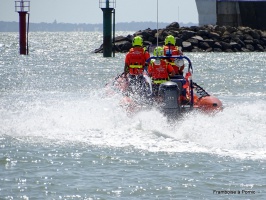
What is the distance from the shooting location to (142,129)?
571 inches

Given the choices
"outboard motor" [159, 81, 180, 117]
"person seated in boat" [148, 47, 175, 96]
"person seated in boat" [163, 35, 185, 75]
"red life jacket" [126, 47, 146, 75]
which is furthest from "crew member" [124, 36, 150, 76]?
"outboard motor" [159, 81, 180, 117]

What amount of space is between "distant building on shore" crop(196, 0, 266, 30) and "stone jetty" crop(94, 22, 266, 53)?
4.67 m

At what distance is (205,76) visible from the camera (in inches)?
1254

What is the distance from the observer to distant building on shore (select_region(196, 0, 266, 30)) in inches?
2243

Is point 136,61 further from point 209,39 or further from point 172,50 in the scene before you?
point 209,39

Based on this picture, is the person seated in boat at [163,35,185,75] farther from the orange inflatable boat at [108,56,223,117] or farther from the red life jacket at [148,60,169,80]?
the red life jacket at [148,60,169,80]

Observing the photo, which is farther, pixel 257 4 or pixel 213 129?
pixel 257 4

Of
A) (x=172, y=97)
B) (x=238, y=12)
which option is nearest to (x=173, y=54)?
(x=172, y=97)

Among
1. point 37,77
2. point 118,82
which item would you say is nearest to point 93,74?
point 37,77

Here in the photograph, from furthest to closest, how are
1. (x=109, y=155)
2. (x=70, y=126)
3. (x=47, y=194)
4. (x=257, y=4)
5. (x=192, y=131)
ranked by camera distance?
(x=257, y=4)
(x=70, y=126)
(x=192, y=131)
(x=109, y=155)
(x=47, y=194)

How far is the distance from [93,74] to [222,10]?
2721cm

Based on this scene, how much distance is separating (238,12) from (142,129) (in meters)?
44.4

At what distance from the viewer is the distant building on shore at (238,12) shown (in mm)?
56969

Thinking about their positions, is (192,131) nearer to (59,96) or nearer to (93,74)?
(59,96)
